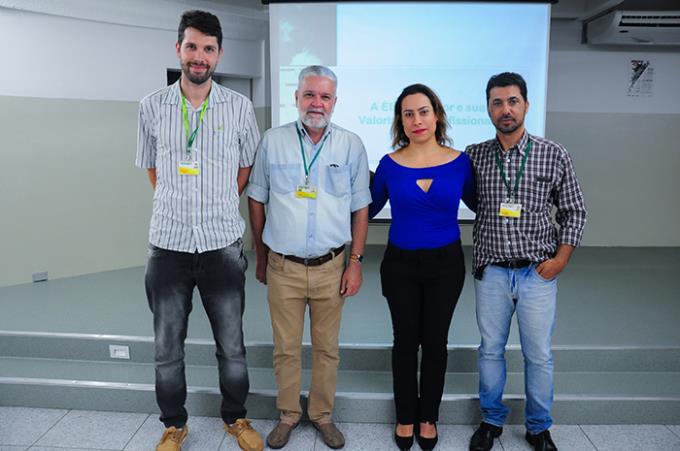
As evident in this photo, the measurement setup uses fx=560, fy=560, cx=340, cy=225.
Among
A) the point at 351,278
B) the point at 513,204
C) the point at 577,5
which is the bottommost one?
the point at 351,278

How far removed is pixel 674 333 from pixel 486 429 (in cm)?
147

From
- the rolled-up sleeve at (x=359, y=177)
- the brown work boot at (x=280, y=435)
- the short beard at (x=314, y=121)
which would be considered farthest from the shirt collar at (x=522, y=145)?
the brown work boot at (x=280, y=435)

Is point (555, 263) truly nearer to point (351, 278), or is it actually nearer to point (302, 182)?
point (351, 278)

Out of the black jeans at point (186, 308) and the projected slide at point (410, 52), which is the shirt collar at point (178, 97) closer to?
the black jeans at point (186, 308)

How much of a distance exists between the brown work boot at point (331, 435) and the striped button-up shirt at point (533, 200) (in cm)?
102

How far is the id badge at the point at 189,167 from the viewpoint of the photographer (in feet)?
7.03

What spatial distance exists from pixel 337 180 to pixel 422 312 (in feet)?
2.12

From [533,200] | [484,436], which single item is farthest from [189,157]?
[484,436]

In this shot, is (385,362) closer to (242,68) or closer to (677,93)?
(242,68)

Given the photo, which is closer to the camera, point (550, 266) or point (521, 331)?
point (550, 266)

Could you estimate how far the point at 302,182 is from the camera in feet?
7.36

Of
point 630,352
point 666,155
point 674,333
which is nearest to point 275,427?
point 630,352

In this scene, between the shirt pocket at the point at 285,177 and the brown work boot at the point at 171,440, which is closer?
the shirt pocket at the point at 285,177

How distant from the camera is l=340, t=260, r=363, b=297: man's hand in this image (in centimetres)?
234
